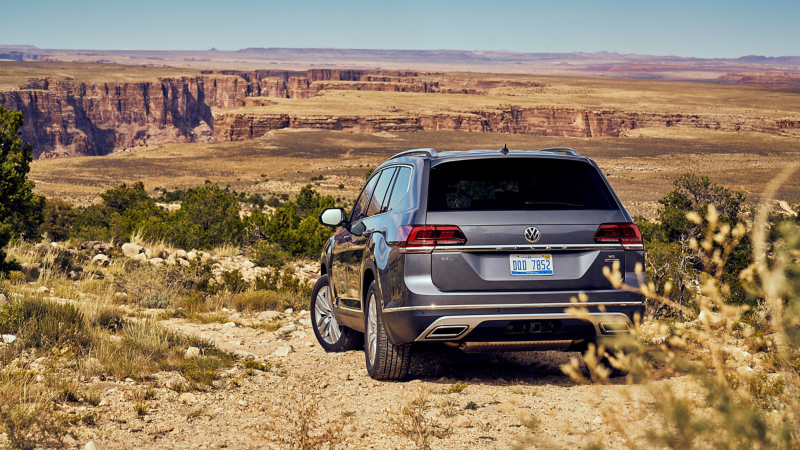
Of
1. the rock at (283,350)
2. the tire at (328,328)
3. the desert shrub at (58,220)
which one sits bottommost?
the desert shrub at (58,220)

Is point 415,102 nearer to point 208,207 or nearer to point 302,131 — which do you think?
point 302,131

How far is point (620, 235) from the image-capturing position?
5051 millimetres

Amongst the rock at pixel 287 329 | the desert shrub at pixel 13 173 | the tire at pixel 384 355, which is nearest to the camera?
the tire at pixel 384 355

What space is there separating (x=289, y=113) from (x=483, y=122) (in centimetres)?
3363

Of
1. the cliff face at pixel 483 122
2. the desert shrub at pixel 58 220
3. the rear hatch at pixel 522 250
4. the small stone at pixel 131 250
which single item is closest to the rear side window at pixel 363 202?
the rear hatch at pixel 522 250

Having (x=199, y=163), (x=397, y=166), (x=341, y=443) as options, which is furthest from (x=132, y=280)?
(x=199, y=163)

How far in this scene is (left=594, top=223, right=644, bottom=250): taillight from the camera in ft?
16.5

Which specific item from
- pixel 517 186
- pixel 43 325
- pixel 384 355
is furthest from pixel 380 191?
pixel 43 325

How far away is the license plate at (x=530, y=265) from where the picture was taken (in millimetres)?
4910

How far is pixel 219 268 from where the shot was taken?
1372 centimetres

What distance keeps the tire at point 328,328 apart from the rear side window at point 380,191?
1.20m

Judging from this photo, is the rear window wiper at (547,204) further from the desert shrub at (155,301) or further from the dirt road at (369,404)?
the desert shrub at (155,301)

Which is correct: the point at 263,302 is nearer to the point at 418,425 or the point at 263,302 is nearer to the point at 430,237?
the point at 430,237

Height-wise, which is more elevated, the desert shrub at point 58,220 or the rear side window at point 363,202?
the rear side window at point 363,202
